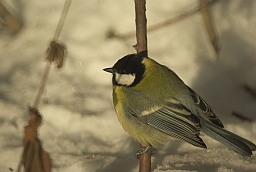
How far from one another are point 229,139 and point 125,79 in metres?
0.47

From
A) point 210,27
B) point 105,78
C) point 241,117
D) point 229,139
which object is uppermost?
point 210,27

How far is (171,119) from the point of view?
2.50 m

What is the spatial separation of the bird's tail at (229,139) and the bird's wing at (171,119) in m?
0.05

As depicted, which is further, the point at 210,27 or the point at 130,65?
the point at 210,27

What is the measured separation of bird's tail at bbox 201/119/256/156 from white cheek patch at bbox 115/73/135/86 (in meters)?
0.33

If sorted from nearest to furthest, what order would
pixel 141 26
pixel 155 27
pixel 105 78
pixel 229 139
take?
pixel 141 26 → pixel 229 139 → pixel 105 78 → pixel 155 27

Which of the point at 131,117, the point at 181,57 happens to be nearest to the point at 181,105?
the point at 131,117

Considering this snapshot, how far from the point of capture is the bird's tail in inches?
93.9

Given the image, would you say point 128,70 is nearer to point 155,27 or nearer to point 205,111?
point 205,111

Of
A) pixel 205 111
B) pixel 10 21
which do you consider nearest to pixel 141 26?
pixel 205 111

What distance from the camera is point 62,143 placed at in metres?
3.04

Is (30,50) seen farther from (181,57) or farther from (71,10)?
(181,57)

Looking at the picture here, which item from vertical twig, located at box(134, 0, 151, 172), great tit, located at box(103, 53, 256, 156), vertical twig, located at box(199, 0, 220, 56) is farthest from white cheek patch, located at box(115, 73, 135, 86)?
vertical twig, located at box(199, 0, 220, 56)

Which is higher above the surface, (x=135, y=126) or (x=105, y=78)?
(x=105, y=78)
